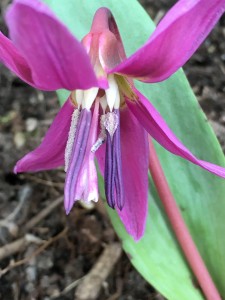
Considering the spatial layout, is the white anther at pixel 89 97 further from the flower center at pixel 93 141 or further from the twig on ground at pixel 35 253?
the twig on ground at pixel 35 253

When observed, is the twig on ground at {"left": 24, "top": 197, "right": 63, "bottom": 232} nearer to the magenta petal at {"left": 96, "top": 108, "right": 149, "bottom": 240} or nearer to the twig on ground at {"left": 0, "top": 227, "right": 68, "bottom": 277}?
the twig on ground at {"left": 0, "top": 227, "right": 68, "bottom": 277}

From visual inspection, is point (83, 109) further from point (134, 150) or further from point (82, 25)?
point (82, 25)

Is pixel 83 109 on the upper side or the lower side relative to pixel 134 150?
upper

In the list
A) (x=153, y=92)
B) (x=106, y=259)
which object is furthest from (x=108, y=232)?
(x=153, y=92)

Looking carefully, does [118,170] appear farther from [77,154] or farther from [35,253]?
[35,253]

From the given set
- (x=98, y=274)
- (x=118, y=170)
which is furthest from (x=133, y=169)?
(x=98, y=274)

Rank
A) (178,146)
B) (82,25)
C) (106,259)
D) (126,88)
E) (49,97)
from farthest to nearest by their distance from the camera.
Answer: (49,97)
(106,259)
(82,25)
(126,88)
(178,146)
